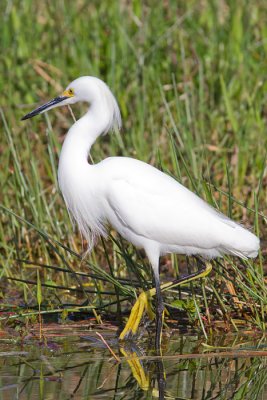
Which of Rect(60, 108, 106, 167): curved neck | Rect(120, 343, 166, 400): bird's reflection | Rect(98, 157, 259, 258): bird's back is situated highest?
Rect(60, 108, 106, 167): curved neck

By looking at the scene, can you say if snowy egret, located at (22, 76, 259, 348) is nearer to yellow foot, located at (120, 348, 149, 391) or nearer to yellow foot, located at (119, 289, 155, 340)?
yellow foot, located at (119, 289, 155, 340)

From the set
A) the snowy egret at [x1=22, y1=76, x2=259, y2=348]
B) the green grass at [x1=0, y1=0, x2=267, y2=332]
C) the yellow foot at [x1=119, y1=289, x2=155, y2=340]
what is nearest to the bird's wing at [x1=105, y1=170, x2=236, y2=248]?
the snowy egret at [x1=22, y1=76, x2=259, y2=348]

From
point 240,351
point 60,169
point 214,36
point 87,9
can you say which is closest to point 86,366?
point 240,351

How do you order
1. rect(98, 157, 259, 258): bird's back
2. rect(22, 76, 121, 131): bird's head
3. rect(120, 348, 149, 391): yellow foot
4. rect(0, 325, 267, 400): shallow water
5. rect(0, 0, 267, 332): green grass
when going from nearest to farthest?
1. rect(0, 325, 267, 400): shallow water
2. rect(120, 348, 149, 391): yellow foot
3. rect(98, 157, 259, 258): bird's back
4. rect(22, 76, 121, 131): bird's head
5. rect(0, 0, 267, 332): green grass

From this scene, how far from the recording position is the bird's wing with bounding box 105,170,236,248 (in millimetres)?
4516

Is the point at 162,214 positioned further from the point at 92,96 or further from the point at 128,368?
the point at 128,368

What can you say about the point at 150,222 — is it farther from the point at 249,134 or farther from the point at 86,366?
the point at 249,134

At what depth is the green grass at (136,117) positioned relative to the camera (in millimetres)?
5379

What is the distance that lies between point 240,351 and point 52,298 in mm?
1527

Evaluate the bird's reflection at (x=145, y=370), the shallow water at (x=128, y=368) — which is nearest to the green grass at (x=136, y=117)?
the shallow water at (x=128, y=368)

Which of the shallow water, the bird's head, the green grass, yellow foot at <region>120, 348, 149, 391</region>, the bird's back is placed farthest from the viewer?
the green grass

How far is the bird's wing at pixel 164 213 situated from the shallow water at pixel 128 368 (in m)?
0.51

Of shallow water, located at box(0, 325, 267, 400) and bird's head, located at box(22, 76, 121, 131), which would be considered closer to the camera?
shallow water, located at box(0, 325, 267, 400)

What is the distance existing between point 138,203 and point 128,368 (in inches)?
34.1
